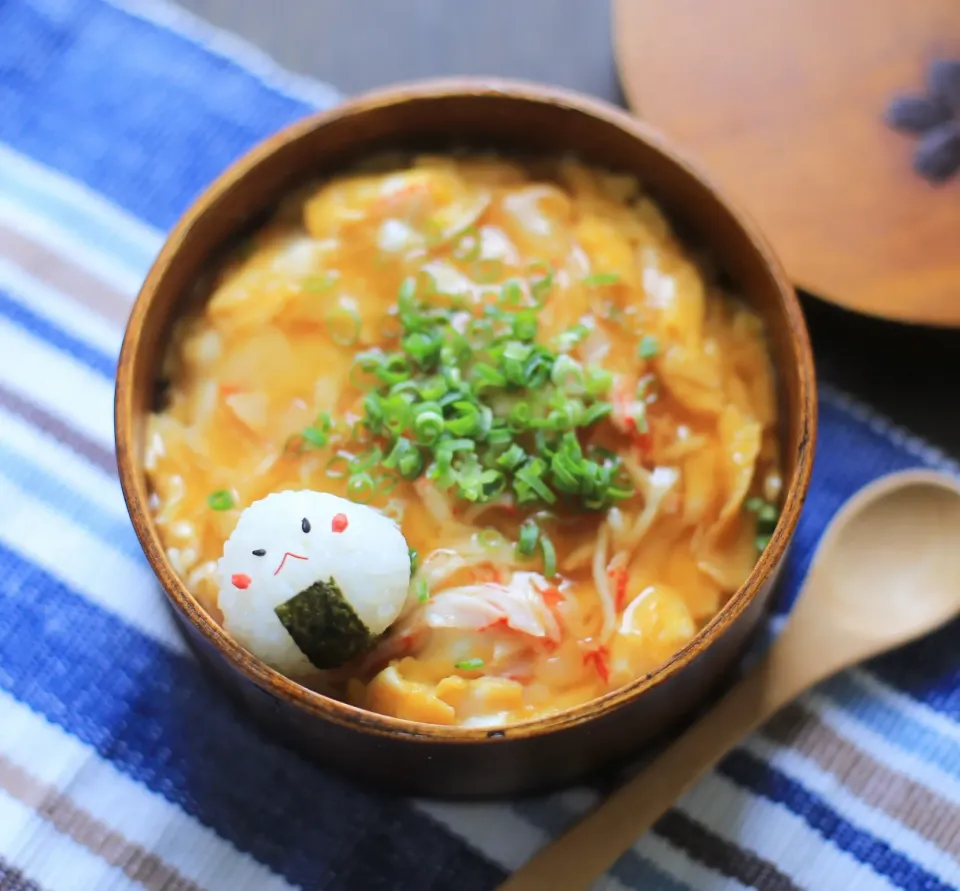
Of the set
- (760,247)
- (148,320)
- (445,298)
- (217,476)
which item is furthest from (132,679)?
(760,247)

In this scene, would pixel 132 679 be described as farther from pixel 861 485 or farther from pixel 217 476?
pixel 861 485

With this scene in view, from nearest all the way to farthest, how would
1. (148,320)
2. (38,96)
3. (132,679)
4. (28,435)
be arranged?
1. (148,320)
2. (132,679)
3. (28,435)
4. (38,96)

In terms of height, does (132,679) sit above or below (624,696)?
below

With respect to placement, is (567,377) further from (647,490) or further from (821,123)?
(821,123)

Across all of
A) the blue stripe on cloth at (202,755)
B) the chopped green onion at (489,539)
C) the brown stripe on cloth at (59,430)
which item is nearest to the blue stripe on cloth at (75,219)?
the brown stripe on cloth at (59,430)

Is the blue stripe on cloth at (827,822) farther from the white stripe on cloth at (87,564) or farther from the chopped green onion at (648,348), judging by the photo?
the white stripe on cloth at (87,564)

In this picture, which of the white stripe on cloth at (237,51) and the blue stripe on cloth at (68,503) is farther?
Answer: the white stripe on cloth at (237,51)

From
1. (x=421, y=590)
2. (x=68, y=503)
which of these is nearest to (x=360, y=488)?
(x=421, y=590)
